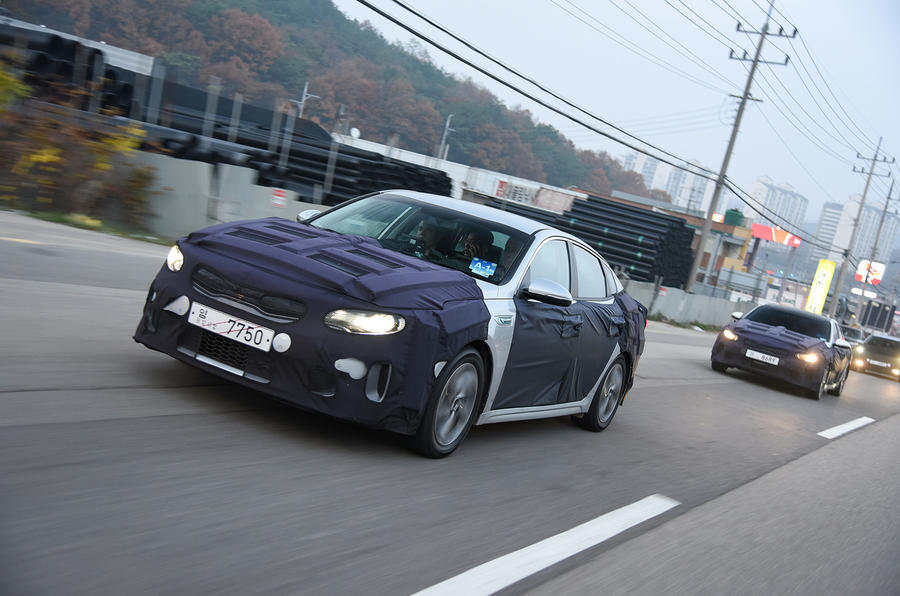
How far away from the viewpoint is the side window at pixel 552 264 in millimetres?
6383

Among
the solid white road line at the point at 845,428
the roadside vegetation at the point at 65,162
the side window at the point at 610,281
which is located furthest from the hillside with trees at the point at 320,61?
the side window at the point at 610,281

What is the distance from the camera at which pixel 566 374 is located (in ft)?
22.7

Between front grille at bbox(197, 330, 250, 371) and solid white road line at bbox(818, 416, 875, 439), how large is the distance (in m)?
8.23

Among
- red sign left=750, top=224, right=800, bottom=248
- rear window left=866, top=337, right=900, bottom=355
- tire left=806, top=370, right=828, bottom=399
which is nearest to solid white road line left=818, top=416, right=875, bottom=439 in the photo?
tire left=806, top=370, right=828, bottom=399

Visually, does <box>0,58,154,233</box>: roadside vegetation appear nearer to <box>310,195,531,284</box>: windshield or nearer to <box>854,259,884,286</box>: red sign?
<box>310,195,531,284</box>: windshield

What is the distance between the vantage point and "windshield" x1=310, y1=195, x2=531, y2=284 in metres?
6.13

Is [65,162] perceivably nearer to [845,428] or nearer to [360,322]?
[360,322]

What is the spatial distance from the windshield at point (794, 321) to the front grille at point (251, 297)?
1331 cm

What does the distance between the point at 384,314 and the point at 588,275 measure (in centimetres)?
288

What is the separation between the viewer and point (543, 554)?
174 inches

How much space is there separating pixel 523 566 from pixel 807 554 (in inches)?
82.3

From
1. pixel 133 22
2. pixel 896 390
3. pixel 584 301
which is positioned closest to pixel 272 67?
pixel 133 22

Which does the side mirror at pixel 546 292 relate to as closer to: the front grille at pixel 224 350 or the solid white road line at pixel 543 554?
the solid white road line at pixel 543 554

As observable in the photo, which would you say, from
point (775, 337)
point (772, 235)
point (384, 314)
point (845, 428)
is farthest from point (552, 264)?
point (772, 235)
